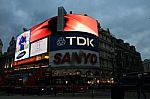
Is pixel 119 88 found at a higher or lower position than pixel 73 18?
lower

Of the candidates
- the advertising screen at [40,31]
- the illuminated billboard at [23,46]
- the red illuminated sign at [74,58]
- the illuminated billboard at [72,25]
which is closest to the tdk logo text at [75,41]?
the illuminated billboard at [72,25]

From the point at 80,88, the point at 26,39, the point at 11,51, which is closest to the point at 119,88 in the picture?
the point at 80,88

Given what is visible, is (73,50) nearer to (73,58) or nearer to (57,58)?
(73,58)

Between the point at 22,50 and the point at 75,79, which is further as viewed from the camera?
the point at 22,50

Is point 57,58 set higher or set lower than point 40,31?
lower

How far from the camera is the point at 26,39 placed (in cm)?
9019

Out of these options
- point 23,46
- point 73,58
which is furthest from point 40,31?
point 73,58

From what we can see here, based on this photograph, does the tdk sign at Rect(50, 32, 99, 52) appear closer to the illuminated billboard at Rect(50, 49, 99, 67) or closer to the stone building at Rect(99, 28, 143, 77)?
the illuminated billboard at Rect(50, 49, 99, 67)

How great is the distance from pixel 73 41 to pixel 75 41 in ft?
1.92

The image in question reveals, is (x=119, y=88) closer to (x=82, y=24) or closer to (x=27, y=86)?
(x=27, y=86)

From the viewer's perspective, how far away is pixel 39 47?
82312 millimetres

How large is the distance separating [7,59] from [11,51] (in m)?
4.60

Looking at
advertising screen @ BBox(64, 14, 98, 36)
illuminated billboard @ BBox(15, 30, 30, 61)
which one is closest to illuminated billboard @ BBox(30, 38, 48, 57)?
illuminated billboard @ BBox(15, 30, 30, 61)

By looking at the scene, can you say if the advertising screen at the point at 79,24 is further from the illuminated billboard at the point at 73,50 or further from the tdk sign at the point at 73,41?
the tdk sign at the point at 73,41
